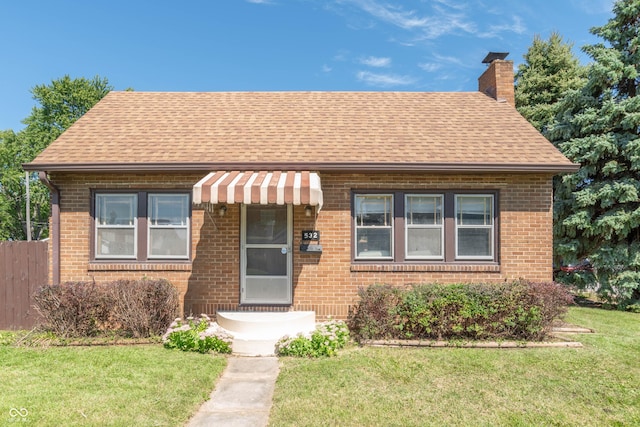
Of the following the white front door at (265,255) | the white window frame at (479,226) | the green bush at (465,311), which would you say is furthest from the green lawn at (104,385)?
the white window frame at (479,226)

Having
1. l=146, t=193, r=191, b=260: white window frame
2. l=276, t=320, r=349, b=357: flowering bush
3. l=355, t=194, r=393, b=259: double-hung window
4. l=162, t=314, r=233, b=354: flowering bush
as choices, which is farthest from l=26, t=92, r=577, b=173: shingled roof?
l=276, t=320, r=349, b=357: flowering bush

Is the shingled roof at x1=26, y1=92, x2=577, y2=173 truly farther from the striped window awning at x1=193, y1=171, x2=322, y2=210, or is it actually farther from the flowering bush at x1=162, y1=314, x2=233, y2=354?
the flowering bush at x1=162, y1=314, x2=233, y2=354

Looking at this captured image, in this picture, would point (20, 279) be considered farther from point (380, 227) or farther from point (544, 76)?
point (544, 76)

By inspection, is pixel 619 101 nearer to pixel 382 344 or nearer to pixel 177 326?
pixel 382 344

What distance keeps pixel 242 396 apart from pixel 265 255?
12.7ft

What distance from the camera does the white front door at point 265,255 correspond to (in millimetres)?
9211

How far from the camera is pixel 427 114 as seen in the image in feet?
37.8

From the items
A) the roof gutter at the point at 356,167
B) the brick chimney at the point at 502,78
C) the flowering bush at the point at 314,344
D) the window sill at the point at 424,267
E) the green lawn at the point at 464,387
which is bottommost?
the green lawn at the point at 464,387

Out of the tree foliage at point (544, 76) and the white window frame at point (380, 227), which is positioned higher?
the tree foliage at point (544, 76)

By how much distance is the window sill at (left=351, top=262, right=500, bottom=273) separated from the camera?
9.13 metres

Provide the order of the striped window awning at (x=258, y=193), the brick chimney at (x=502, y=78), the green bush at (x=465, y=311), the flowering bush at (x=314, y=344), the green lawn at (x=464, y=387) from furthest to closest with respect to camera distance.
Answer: the brick chimney at (x=502, y=78), the green bush at (x=465, y=311), the striped window awning at (x=258, y=193), the flowering bush at (x=314, y=344), the green lawn at (x=464, y=387)

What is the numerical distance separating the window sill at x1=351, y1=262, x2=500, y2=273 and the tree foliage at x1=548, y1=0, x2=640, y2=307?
6400 millimetres

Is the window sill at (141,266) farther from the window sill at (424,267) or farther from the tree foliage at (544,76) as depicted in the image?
the tree foliage at (544,76)

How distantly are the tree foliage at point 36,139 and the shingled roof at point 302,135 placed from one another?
132 feet
